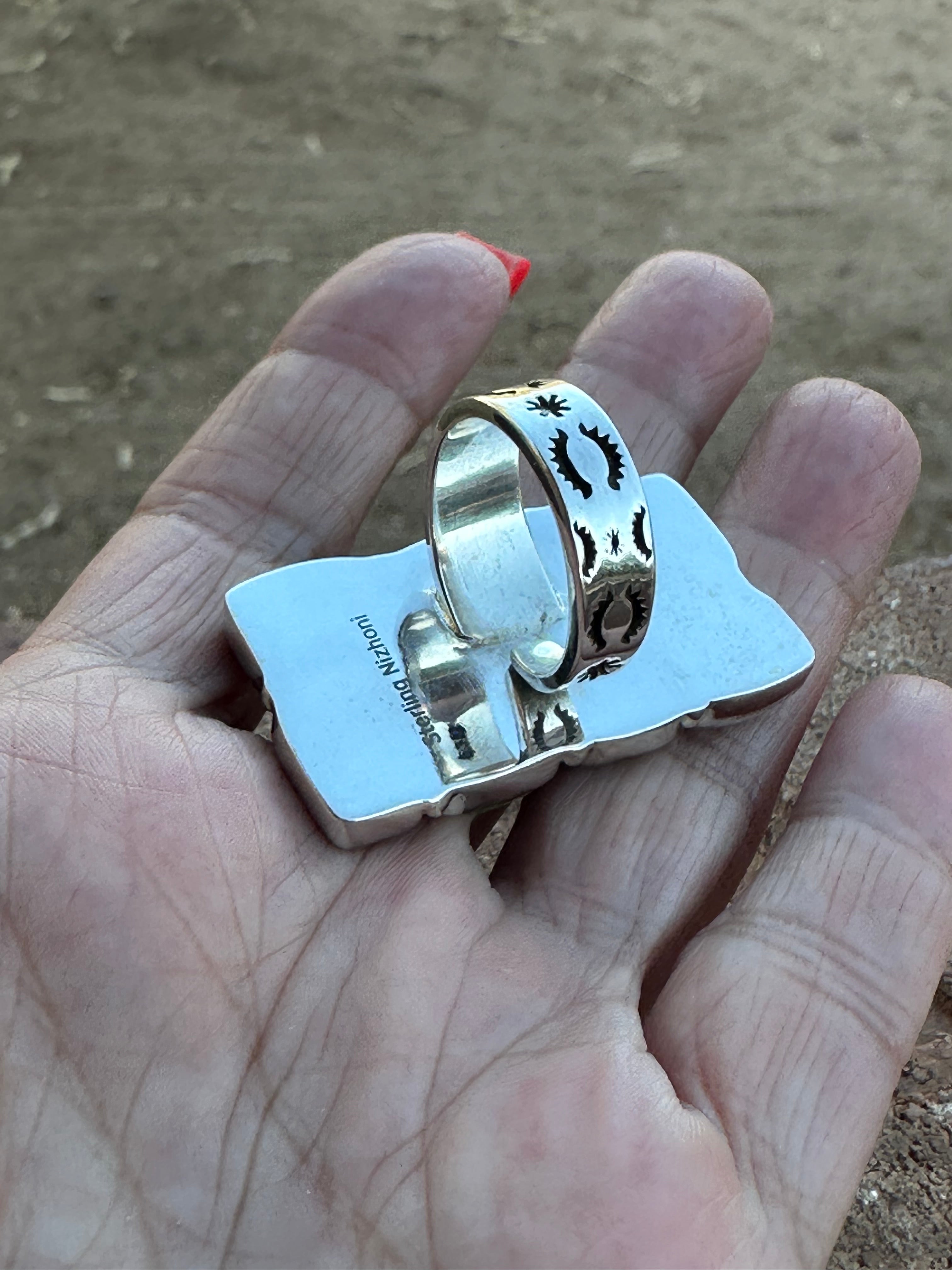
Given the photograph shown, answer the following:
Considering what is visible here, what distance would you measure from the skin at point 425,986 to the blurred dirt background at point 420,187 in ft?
2.31

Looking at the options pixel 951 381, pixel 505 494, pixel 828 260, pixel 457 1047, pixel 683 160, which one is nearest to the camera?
pixel 457 1047

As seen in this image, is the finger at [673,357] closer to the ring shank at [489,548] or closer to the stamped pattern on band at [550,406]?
the ring shank at [489,548]

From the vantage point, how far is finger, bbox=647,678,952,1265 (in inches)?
36.2

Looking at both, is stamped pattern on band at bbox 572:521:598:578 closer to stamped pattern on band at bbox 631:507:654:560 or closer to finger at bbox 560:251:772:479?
stamped pattern on band at bbox 631:507:654:560

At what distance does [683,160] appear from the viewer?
2361mm

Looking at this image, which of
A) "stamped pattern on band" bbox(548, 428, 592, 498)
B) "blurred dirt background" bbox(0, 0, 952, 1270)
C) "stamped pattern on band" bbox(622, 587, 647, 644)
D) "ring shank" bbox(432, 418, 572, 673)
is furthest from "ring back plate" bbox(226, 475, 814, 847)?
"blurred dirt background" bbox(0, 0, 952, 1270)

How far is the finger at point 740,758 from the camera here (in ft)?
3.56

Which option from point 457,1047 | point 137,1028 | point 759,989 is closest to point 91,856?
point 137,1028

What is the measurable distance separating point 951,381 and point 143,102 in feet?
5.27

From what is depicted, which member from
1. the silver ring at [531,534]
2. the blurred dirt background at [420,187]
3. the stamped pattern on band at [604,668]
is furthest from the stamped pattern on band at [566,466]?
the blurred dirt background at [420,187]

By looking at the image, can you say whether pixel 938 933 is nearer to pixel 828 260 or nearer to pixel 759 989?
pixel 759 989

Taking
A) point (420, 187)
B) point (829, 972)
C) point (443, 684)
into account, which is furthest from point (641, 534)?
point (420, 187)

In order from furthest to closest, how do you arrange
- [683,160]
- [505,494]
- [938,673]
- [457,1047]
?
[683,160]
[938,673]
[505,494]
[457,1047]

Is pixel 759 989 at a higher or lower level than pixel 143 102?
lower
